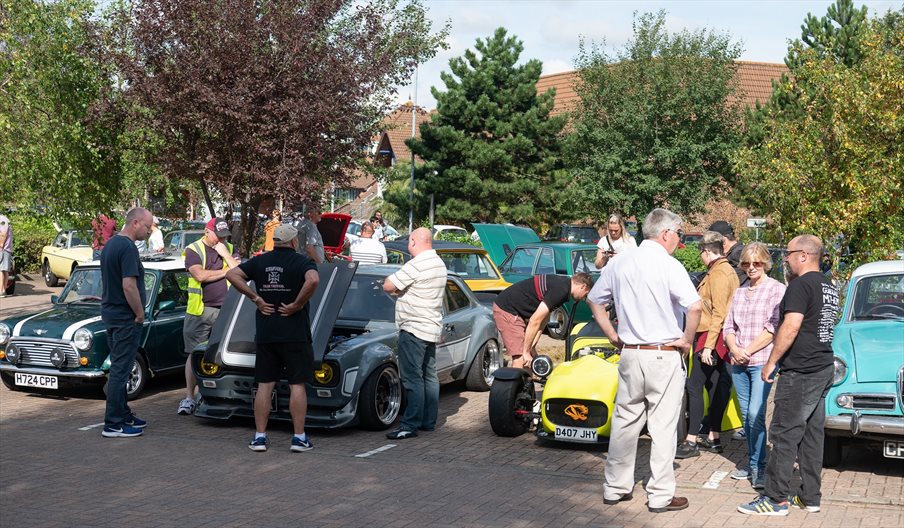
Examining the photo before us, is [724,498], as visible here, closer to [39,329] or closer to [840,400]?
[840,400]

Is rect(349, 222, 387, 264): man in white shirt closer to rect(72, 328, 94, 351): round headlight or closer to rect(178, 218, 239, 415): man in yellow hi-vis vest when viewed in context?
rect(178, 218, 239, 415): man in yellow hi-vis vest

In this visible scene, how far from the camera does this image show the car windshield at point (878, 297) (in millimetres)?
8898

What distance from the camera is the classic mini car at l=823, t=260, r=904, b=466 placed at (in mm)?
7527

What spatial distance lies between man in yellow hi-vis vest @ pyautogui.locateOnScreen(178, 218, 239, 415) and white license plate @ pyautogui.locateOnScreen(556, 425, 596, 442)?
3.97 m

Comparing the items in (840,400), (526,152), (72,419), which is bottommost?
(72,419)

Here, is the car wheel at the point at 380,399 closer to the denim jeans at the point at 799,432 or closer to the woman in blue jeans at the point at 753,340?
the woman in blue jeans at the point at 753,340

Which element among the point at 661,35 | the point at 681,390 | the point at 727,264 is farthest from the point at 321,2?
the point at 661,35

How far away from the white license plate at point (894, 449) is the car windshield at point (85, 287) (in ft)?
26.7

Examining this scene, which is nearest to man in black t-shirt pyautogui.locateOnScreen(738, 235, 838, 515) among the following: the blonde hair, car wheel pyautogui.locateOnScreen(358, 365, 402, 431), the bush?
the blonde hair

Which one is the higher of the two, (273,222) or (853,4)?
(853,4)

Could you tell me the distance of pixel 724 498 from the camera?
725 cm

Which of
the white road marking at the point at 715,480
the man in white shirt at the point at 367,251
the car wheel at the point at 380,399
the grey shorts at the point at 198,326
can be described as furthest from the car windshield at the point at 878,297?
the man in white shirt at the point at 367,251

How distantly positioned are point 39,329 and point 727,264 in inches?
290

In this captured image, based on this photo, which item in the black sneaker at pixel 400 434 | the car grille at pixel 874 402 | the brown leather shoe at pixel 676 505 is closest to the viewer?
the brown leather shoe at pixel 676 505
